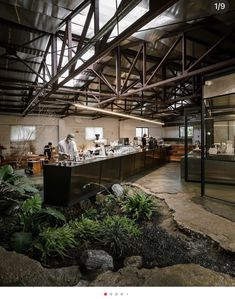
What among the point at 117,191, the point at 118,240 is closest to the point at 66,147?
the point at 117,191

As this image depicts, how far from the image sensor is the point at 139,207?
4.45m

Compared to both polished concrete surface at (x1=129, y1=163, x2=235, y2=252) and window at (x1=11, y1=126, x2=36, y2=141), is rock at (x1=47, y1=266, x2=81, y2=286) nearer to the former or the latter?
polished concrete surface at (x1=129, y1=163, x2=235, y2=252)

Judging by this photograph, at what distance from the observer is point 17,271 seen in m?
2.33

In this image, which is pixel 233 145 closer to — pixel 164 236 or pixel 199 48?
pixel 199 48

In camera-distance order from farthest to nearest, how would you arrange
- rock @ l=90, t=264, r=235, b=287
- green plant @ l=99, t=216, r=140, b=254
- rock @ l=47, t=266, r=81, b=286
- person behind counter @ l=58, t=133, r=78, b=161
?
person behind counter @ l=58, t=133, r=78, b=161 < green plant @ l=99, t=216, r=140, b=254 < rock @ l=47, t=266, r=81, b=286 < rock @ l=90, t=264, r=235, b=287

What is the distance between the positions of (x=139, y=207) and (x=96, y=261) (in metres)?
1.92

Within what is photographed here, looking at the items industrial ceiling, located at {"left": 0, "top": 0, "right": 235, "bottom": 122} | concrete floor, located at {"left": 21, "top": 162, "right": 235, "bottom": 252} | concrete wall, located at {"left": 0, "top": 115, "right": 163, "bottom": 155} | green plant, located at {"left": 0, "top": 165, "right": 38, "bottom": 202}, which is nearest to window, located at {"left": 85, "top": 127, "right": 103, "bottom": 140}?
concrete wall, located at {"left": 0, "top": 115, "right": 163, "bottom": 155}

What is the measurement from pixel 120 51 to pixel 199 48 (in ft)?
5.82

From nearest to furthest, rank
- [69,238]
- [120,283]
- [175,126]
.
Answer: [120,283], [69,238], [175,126]

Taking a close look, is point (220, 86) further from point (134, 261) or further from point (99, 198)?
point (134, 261)

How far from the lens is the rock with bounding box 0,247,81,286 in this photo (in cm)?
223

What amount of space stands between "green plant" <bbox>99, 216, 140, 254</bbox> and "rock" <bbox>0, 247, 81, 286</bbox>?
744 millimetres

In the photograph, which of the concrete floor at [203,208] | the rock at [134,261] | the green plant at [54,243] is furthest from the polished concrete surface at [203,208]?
the green plant at [54,243]
